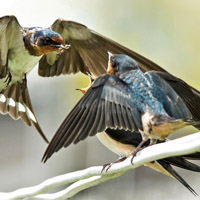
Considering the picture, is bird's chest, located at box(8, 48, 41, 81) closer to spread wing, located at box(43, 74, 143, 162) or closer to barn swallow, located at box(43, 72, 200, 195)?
barn swallow, located at box(43, 72, 200, 195)

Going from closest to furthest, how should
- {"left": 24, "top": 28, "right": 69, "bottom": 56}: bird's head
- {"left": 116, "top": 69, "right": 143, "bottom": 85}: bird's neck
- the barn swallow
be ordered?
the barn swallow
{"left": 116, "top": 69, "right": 143, "bottom": 85}: bird's neck
{"left": 24, "top": 28, "right": 69, "bottom": 56}: bird's head

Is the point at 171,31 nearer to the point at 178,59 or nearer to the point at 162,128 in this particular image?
the point at 178,59

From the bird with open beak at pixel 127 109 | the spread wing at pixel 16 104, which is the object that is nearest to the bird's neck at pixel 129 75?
the bird with open beak at pixel 127 109

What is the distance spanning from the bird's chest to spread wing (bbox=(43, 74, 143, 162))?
61 centimetres

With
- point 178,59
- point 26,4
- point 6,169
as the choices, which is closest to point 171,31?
point 178,59

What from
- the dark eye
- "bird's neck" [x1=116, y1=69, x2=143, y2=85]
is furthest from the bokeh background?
"bird's neck" [x1=116, y1=69, x2=143, y2=85]

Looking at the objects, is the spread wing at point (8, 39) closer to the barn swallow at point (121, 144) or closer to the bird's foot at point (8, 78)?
the bird's foot at point (8, 78)

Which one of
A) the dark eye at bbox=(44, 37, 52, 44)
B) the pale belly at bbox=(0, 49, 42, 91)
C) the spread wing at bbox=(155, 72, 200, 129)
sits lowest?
the pale belly at bbox=(0, 49, 42, 91)

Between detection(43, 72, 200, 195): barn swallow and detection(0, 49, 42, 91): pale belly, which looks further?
detection(0, 49, 42, 91): pale belly

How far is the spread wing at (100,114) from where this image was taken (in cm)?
154

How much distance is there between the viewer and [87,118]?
160 cm

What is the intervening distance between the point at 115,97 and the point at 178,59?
1.39m

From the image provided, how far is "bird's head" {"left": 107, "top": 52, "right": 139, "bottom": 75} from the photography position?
1720 millimetres

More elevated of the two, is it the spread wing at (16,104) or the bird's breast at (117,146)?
the bird's breast at (117,146)
